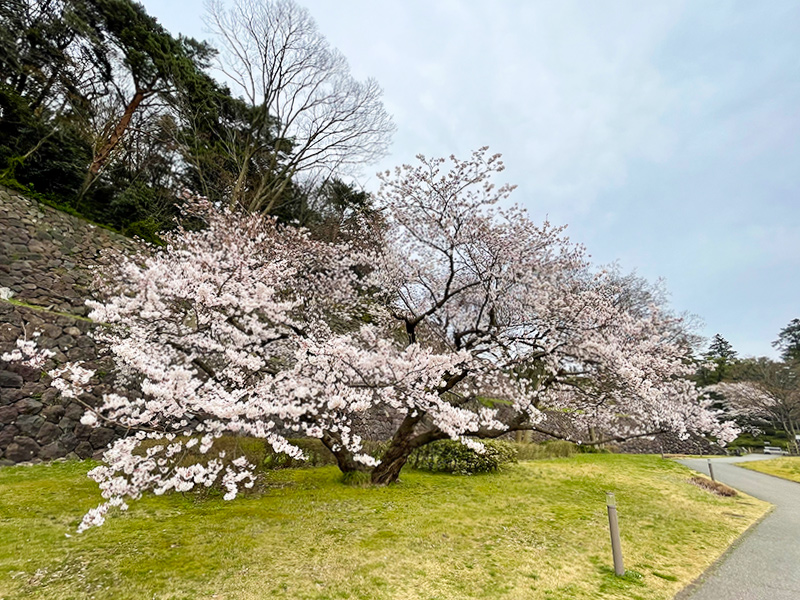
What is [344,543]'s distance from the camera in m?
5.31

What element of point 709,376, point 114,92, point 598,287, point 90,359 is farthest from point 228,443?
point 709,376

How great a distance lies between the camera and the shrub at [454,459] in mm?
11898

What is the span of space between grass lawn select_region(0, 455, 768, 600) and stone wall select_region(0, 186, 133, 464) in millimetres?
800

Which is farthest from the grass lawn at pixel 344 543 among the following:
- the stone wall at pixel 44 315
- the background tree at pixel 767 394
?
the background tree at pixel 767 394

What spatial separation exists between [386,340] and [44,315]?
8.75 metres

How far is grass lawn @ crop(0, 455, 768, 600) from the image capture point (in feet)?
13.2

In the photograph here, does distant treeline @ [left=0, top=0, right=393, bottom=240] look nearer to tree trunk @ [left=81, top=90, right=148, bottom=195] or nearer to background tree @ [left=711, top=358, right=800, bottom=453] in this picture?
tree trunk @ [left=81, top=90, right=148, bottom=195]

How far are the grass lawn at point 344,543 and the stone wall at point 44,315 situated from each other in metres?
0.80

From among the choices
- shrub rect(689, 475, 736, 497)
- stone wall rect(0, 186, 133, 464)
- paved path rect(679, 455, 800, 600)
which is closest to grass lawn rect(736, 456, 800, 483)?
shrub rect(689, 475, 736, 497)

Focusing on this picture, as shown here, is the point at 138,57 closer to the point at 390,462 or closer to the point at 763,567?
the point at 390,462

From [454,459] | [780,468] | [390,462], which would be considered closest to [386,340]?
[390,462]

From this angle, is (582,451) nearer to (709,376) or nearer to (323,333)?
(323,333)

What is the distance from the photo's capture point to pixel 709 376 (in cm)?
3288

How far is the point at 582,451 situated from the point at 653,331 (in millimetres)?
14264
